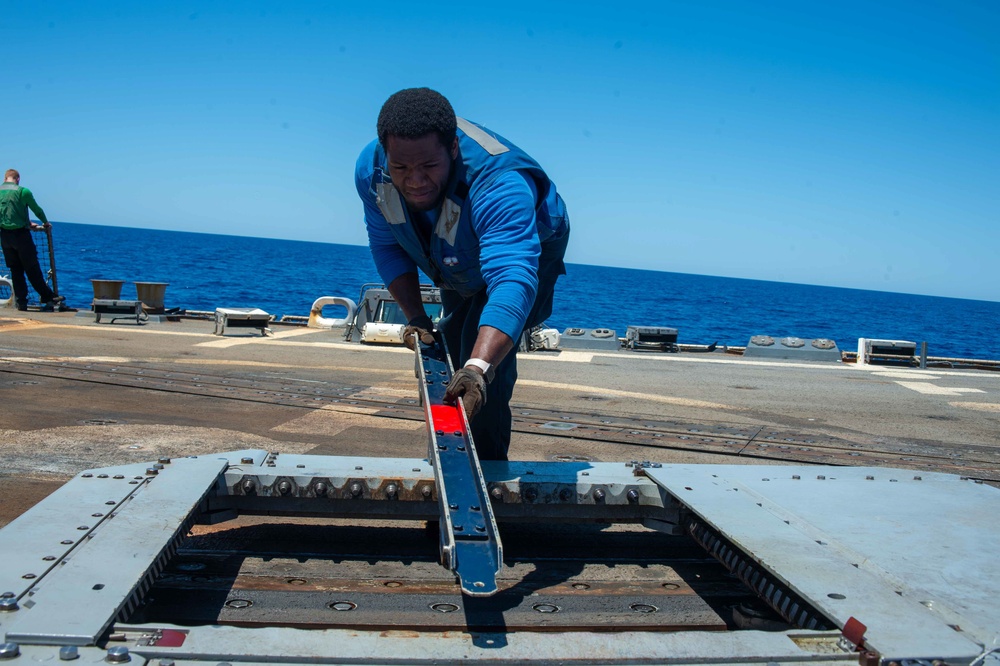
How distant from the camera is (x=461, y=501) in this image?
217 centimetres

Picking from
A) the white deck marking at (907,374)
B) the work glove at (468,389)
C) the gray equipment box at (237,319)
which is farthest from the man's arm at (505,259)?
the gray equipment box at (237,319)

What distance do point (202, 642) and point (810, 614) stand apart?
143 cm

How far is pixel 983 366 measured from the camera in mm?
14609

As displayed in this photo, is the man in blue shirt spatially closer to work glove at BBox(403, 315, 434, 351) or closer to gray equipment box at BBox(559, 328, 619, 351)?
work glove at BBox(403, 315, 434, 351)

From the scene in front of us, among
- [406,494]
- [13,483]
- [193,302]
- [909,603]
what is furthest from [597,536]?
[193,302]

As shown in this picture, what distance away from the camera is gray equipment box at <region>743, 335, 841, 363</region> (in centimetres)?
1381

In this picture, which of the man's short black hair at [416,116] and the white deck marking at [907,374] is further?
the white deck marking at [907,374]

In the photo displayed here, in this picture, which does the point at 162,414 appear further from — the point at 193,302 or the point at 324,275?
the point at 324,275

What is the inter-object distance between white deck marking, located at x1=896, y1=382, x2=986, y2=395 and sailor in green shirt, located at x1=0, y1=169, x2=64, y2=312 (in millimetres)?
13437

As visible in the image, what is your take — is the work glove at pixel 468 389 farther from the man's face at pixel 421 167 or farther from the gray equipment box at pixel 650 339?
the gray equipment box at pixel 650 339

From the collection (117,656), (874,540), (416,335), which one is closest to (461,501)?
(117,656)

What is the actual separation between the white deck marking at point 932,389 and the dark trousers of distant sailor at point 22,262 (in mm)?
13742

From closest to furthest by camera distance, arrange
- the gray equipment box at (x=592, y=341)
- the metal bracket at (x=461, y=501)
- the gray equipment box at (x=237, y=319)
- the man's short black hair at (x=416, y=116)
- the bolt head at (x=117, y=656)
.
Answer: the bolt head at (x=117, y=656) → the metal bracket at (x=461, y=501) → the man's short black hair at (x=416, y=116) → the gray equipment box at (x=237, y=319) → the gray equipment box at (x=592, y=341)

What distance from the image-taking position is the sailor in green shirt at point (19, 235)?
1454 cm
